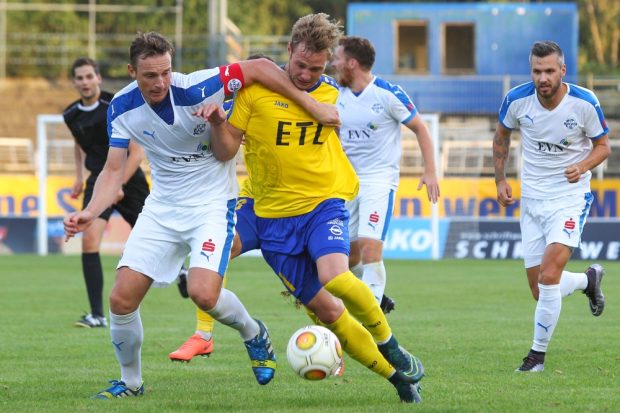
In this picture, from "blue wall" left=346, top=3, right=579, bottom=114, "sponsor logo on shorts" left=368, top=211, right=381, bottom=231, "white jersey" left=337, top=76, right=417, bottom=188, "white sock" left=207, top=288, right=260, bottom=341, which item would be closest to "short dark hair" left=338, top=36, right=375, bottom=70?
"white jersey" left=337, top=76, right=417, bottom=188

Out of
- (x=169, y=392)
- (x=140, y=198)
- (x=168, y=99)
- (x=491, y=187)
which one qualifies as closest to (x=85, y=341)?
(x=140, y=198)

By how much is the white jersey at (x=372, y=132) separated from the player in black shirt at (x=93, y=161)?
2.05m

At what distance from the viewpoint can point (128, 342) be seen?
677 centimetres

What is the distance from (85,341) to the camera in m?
9.85

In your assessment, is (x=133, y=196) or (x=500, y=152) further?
(x=133, y=196)

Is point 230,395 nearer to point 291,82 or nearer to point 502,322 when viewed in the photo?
point 291,82

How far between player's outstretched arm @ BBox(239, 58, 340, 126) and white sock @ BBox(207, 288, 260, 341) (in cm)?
119

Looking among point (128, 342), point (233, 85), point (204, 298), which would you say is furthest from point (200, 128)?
point (128, 342)

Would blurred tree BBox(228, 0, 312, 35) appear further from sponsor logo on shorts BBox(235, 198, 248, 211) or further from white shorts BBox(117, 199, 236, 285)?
white shorts BBox(117, 199, 236, 285)

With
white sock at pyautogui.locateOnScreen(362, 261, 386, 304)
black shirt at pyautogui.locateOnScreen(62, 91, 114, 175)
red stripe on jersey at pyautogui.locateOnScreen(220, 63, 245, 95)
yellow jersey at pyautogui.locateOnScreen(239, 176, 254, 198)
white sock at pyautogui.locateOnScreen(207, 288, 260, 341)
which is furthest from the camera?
black shirt at pyautogui.locateOnScreen(62, 91, 114, 175)

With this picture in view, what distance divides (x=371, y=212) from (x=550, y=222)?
83.4 inches

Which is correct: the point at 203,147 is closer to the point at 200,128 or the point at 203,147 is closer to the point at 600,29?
the point at 200,128

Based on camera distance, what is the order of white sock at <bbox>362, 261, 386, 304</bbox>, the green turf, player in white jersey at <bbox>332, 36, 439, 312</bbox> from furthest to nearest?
1. player in white jersey at <bbox>332, 36, 439, 312</bbox>
2. white sock at <bbox>362, 261, 386, 304</bbox>
3. the green turf

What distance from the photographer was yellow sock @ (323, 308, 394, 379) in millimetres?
6375
